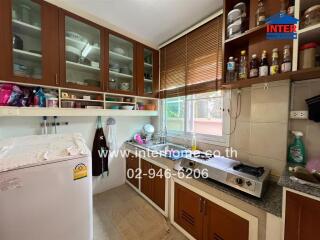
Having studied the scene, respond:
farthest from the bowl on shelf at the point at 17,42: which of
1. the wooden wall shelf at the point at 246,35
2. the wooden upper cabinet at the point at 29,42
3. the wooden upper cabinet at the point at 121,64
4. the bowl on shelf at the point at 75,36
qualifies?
the wooden wall shelf at the point at 246,35

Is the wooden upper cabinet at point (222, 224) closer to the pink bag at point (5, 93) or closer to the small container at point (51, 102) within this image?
the small container at point (51, 102)

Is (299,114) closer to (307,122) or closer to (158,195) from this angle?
(307,122)

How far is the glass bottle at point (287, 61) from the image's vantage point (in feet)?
3.21

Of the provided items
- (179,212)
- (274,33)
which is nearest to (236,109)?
(274,33)

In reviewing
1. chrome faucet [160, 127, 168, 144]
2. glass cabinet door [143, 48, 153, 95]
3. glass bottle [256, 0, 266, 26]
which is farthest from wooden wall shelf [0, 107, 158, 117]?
glass bottle [256, 0, 266, 26]

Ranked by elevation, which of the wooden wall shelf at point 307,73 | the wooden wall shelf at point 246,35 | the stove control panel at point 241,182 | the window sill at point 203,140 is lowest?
the stove control panel at point 241,182

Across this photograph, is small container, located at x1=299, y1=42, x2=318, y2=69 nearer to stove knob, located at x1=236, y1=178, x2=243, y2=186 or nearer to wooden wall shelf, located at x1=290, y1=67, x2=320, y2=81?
wooden wall shelf, located at x1=290, y1=67, x2=320, y2=81

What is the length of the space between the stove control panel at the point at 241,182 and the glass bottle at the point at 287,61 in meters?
0.80

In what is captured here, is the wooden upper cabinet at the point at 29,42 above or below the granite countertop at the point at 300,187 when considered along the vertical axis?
above

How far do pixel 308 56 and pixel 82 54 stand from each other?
2079mm

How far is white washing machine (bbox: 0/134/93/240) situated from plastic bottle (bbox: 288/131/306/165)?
5.36ft

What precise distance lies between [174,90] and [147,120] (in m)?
0.80

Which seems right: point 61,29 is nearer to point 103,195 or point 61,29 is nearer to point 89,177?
point 89,177

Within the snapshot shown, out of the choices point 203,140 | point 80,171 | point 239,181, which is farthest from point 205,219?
point 80,171
